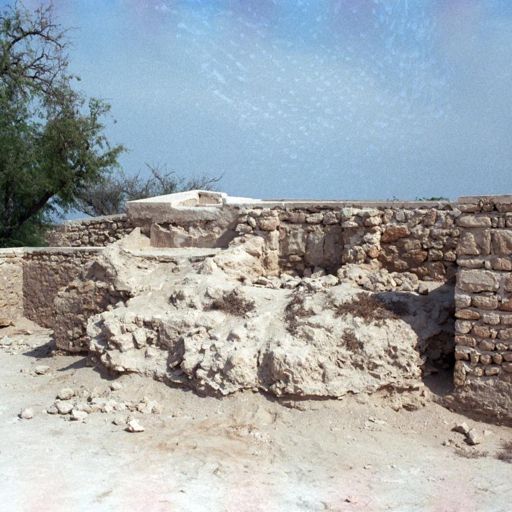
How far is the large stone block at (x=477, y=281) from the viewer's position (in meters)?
5.97

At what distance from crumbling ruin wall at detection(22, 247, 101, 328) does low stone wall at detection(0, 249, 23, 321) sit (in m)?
0.08

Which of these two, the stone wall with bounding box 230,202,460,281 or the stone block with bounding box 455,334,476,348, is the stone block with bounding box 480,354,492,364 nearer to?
the stone block with bounding box 455,334,476,348

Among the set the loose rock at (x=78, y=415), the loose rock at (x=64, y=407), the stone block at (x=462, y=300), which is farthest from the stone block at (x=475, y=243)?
the loose rock at (x=64, y=407)

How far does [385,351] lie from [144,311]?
9.69 ft

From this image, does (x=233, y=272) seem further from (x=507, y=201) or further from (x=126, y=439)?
(x=507, y=201)

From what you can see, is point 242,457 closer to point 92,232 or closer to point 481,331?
point 481,331

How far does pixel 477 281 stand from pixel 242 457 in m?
2.68

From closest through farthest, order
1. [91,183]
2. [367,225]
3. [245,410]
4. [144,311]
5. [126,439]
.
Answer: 1. [126,439]
2. [245,410]
3. [144,311]
4. [367,225]
5. [91,183]

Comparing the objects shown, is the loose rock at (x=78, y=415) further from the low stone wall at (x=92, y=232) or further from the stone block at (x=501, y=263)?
the low stone wall at (x=92, y=232)

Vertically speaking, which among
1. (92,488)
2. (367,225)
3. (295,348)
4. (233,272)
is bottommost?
(92,488)

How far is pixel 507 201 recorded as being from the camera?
19.5 feet

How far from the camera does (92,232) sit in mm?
12836

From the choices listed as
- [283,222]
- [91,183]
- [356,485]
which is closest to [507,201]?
[356,485]

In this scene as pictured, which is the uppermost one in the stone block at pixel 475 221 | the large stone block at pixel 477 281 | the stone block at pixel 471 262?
the stone block at pixel 475 221
